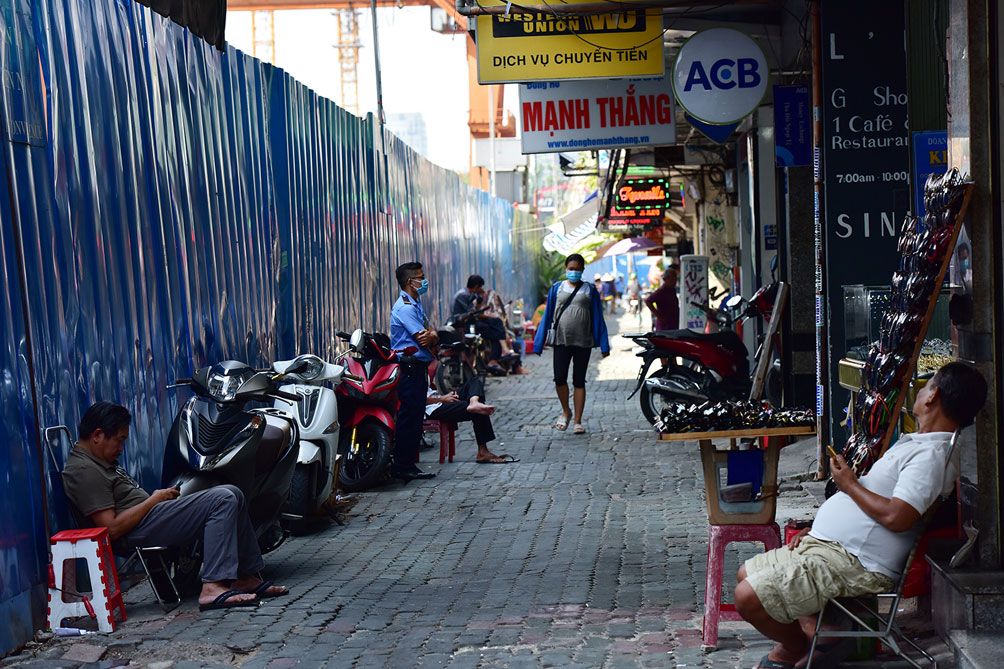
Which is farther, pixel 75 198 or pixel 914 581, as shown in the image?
pixel 75 198

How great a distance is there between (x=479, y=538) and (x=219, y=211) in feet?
9.14

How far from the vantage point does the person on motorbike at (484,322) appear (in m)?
17.9

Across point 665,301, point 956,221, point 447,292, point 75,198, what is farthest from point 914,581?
point 447,292

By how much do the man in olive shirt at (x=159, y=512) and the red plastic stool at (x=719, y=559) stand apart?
2.27 metres

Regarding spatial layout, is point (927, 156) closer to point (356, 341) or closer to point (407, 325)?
point (356, 341)

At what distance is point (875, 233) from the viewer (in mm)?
8688

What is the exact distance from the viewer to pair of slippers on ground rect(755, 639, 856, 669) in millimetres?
4449

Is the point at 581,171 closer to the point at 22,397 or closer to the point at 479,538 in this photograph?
the point at 479,538

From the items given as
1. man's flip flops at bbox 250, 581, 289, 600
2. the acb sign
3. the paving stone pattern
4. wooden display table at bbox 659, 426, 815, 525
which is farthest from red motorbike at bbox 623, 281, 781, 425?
wooden display table at bbox 659, 426, 815, 525

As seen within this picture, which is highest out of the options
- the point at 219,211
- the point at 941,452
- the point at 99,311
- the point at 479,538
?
the point at 219,211

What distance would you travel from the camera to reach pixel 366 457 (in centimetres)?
954

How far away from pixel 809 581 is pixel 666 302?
14317mm

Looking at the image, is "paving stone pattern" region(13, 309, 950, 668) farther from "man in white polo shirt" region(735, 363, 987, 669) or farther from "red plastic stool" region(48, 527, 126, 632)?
"man in white polo shirt" region(735, 363, 987, 669)

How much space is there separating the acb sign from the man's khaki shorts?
593 centimetres
